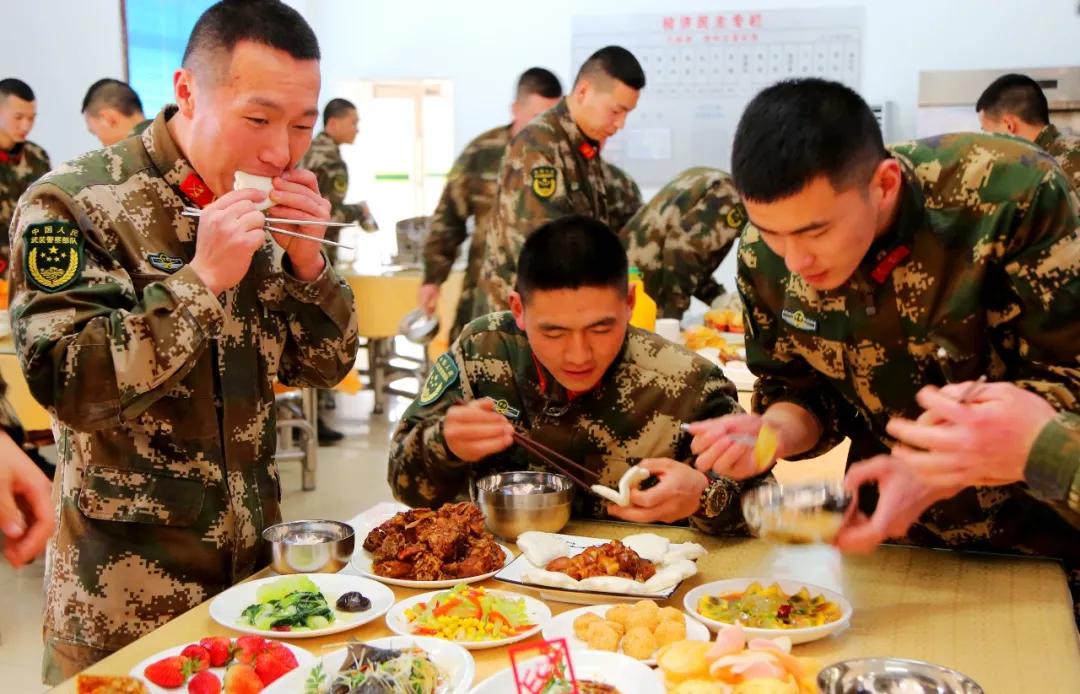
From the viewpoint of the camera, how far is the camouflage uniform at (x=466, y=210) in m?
5.07

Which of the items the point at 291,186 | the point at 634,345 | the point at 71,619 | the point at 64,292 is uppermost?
the point at 291,186

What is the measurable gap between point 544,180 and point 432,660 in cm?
278

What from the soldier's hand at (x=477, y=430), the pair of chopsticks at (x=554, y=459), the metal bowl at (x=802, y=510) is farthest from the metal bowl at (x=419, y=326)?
the metal bowl at (x=802, y=510)

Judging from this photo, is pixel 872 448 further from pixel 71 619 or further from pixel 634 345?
pixel 71 619

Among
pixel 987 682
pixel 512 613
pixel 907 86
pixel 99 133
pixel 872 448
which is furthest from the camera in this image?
pixel 907 86

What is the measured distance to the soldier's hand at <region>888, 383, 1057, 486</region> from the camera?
151 cm

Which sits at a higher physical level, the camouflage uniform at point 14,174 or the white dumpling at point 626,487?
the camouflage uniform at point 14,174

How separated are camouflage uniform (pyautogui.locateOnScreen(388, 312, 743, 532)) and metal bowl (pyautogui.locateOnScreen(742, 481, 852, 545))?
1.70 feet

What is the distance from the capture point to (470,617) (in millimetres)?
1645

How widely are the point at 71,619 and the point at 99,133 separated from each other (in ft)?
17.1

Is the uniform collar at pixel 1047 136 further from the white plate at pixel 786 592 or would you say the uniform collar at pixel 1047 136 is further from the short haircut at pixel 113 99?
the short haircut at pixel 113 99

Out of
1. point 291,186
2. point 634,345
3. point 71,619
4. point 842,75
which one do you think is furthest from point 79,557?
point 842,75

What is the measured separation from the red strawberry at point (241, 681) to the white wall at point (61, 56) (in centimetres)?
693

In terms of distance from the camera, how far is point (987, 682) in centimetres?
147
